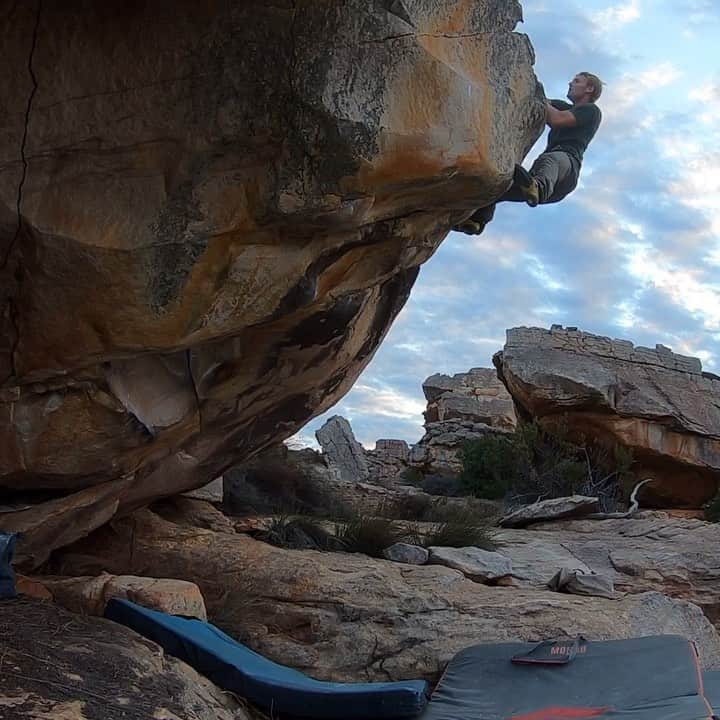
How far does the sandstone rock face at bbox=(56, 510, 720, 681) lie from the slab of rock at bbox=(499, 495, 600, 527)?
369 centimetres

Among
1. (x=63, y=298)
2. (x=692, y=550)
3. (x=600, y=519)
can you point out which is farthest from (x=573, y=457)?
(x=63, y=298)

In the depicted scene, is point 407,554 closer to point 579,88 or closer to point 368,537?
point 368,537

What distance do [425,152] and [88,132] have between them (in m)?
1.61

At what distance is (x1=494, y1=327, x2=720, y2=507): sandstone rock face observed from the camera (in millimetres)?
16047

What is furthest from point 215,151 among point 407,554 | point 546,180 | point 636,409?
point 636,409

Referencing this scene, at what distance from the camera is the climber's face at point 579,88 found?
616 cm

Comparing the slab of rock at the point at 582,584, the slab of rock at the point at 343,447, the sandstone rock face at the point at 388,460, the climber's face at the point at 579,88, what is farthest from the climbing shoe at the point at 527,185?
the slab of rock at the point at 343,447

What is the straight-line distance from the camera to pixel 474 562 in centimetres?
799

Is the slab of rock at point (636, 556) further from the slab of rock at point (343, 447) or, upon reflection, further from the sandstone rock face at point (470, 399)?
the sandstone rock face at point (470, 399)

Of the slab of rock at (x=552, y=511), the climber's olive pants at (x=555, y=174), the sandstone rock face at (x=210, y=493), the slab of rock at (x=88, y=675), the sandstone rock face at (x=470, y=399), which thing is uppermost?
the sandstone rock face at (x=470, y=399)

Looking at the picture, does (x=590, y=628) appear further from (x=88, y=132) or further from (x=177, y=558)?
(x=88, y=132)

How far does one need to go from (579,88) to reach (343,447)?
14.6 metres

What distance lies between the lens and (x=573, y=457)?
51.6ft

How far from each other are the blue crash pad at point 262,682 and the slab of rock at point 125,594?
0.20m
